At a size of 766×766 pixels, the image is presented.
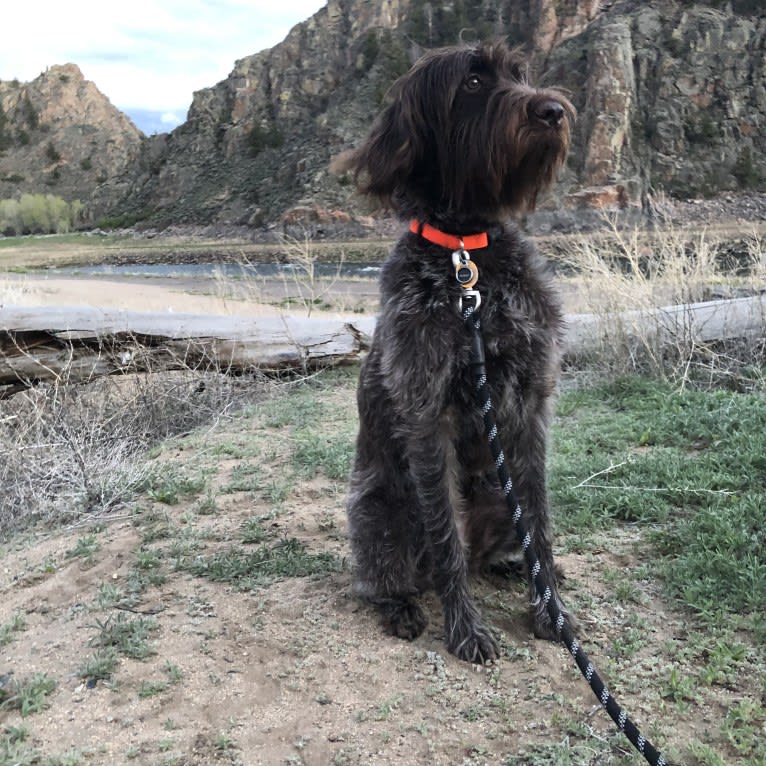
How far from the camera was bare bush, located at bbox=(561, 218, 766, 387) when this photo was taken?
6.71 metres

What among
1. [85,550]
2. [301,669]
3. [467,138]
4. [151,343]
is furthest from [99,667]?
[151,343]

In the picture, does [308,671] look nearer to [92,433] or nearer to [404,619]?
[404,619]

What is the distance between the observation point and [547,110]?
288cm

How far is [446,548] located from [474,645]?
404 mm

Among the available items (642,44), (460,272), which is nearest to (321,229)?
(642,44)

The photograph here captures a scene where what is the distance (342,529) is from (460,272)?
6.48 ft

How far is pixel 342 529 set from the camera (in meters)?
4.28

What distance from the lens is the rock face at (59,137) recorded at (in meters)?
124

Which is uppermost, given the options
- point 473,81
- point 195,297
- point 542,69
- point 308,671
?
point 542,69

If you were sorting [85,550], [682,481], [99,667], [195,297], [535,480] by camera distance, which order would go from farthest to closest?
1. [195,297]
2. [682,481]
3. [85,550]
4. [535,480]
5. [99,667]

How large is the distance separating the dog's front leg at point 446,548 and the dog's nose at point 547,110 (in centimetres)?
133

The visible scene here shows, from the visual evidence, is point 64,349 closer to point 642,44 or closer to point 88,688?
point 88,688

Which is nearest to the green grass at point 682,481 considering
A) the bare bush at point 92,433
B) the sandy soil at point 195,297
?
the bare bush at point 92,433

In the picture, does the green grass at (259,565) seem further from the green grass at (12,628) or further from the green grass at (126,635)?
the green grass at (12,628)
